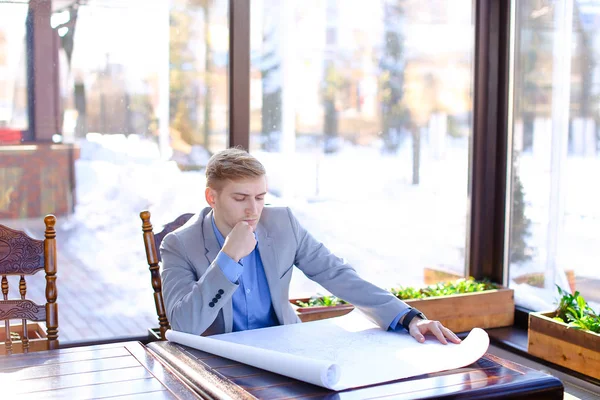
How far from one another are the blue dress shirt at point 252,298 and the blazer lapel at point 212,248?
0.08 ft

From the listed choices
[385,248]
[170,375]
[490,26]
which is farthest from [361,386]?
[490,26]

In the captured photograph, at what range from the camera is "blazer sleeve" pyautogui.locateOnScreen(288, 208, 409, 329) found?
6.53 feet

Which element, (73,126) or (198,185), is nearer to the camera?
(73,126)

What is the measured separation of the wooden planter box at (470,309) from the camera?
4066 mm

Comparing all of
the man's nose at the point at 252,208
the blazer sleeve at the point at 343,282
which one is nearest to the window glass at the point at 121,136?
the blazer sleeve at the point at 343,282

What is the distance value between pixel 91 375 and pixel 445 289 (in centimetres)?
304

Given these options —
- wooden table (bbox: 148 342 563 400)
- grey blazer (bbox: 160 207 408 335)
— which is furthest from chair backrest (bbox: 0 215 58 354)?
wooden table (bbox: 148 342 563 400)

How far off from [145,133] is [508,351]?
7.42ft

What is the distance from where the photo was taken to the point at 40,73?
349cm

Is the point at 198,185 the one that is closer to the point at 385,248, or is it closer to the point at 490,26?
the point at 385,248

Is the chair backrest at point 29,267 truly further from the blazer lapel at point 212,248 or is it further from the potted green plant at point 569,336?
the potted green plant at point 569,336

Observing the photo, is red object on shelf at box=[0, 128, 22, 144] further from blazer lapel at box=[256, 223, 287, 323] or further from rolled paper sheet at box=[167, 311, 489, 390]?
rolled paper sheet at box=[167, 311, 489, 390]

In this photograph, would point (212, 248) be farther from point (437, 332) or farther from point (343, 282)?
point (437, 332)

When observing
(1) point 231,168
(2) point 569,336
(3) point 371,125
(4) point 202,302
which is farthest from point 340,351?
(3) point 371,125
